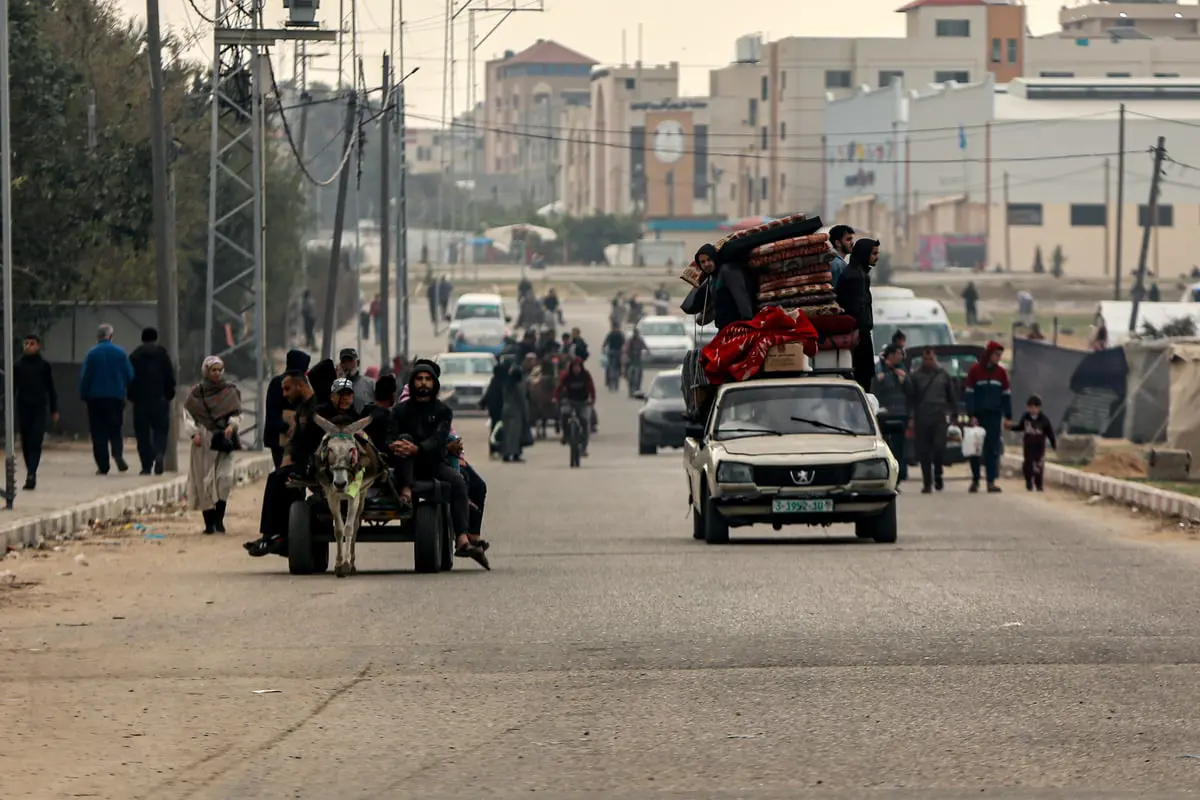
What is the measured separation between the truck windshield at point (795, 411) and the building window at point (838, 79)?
415 feet

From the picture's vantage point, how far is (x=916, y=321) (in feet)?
135

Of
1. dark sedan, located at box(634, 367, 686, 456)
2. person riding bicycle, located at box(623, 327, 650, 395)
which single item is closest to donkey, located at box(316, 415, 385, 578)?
dark sedan, located at box(634, 367, 686, 456)

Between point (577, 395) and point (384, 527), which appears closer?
point (384, 527)

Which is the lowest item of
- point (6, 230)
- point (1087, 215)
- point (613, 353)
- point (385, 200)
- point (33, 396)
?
point (613, 353)

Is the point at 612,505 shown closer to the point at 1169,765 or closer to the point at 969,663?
the point at 969,663

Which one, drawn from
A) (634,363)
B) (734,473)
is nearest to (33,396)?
(734,473)

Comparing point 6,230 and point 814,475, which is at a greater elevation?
point 6,230

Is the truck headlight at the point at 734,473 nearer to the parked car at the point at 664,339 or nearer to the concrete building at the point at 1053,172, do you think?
the parked car at the point at 664,339

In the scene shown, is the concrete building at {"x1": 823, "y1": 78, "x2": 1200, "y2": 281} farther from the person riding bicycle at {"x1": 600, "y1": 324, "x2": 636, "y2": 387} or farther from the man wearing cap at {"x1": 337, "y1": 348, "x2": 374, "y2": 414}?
the man wearing cap at {"x1": 337, "y1": 348, "x2": 374, "y2": 414}

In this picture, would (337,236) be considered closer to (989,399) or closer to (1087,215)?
(989,399)

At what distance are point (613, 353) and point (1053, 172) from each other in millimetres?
61662

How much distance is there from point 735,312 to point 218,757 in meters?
11.8

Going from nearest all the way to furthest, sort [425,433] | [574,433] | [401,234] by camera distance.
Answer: [425,433]
[574,433]
[401,234]

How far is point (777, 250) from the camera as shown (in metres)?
19.6
